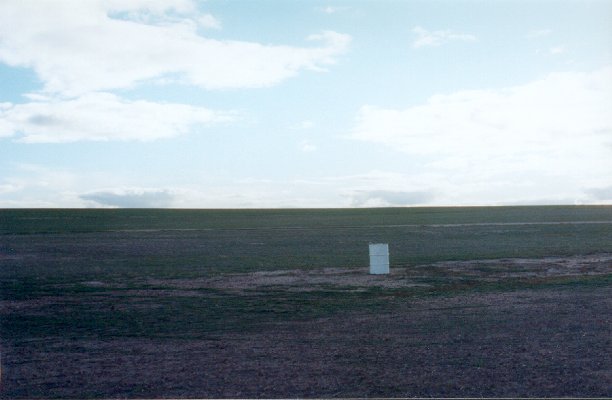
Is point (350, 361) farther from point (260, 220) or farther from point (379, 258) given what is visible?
point (260, 220)

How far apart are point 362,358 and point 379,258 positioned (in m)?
14.1

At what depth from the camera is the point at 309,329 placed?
41.5 feet

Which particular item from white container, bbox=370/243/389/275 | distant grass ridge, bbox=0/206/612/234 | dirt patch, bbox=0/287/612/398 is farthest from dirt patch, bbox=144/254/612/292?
distant grass ridge, bbox=0/206/612/234

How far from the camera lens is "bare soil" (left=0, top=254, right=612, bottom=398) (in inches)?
315

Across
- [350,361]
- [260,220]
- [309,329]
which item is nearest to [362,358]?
[350,361]

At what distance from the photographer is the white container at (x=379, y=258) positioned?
23.7m

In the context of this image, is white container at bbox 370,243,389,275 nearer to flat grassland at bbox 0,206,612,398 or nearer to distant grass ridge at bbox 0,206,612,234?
flat grassland at bbox 0,206,612,398

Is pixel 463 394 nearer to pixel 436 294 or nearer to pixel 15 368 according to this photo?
pixel 15 368

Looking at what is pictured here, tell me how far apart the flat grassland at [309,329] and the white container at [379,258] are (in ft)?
2.49

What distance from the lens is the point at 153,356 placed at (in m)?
10.2

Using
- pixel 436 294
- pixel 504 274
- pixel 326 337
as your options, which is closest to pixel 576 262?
pixel 504 274

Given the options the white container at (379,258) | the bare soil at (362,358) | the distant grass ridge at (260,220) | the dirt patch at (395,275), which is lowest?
the dirt patch at (395,275)

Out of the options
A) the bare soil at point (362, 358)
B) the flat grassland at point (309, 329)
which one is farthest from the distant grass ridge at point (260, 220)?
the bare soil at point (362, 358)

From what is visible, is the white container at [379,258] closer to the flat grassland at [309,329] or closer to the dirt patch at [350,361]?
the flat grassland at [309,329]
